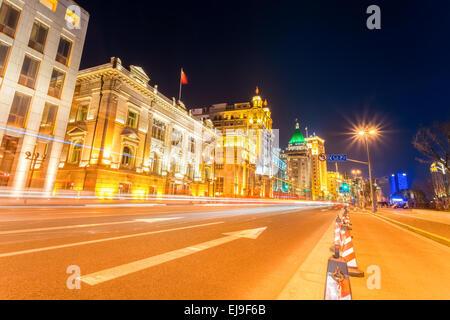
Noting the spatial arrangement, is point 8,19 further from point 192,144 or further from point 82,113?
point 192,144

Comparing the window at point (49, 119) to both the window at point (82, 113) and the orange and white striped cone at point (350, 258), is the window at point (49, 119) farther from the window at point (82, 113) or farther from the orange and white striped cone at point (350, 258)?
the orange and white striped cone at point (350, 258)

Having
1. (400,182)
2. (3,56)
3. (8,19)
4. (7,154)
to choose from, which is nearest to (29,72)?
(3,56)

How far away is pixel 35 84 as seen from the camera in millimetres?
17672

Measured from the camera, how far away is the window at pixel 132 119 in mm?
29411

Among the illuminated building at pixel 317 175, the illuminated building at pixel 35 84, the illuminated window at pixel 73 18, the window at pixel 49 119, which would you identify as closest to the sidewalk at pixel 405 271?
the illuminated building at pixel 35 84

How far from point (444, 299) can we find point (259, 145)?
72.4 meters

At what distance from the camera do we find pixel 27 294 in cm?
259

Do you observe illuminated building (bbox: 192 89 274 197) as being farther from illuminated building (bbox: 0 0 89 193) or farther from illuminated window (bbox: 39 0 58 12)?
illuminated window (bbox: 39 0 58 12)

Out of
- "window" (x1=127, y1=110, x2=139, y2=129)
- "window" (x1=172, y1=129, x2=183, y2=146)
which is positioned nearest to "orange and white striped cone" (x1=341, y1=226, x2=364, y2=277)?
"window" (x1=127, y1=110, x2=139, y2=129)

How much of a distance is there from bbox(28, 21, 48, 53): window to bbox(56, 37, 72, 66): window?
4.33 ft

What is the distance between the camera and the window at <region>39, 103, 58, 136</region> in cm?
1884

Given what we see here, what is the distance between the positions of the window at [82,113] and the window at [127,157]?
275 inches

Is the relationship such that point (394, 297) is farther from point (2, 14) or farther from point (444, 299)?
point (2, 14)

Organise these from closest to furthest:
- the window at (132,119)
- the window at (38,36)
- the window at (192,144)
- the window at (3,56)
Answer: the window at (3,56), the window at (38,36), the window at (132,119), the window at (192,144)
